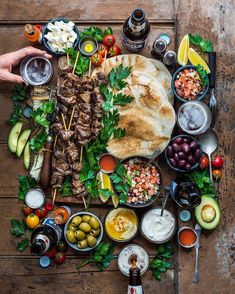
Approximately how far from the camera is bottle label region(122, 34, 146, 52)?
181 inches

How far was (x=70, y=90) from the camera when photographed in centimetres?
454

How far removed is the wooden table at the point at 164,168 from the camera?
464cm

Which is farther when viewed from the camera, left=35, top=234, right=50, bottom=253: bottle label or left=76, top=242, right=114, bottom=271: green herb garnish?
left=76, top=242, right=114, bottom=271: green herb garnish

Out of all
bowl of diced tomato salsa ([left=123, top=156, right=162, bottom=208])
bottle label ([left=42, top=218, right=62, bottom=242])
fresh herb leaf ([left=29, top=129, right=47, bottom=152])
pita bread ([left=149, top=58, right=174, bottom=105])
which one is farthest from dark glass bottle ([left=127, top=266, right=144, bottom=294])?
pita bread ([left=149, top=58, right=174, bottom=105])

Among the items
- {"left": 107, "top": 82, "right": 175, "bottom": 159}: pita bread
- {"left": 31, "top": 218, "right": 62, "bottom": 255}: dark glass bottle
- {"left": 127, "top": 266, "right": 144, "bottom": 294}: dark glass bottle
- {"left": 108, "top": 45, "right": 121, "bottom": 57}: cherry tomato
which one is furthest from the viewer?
{"left": 108, "top": 45, "right": 121, "bottom": 57}: cherry tomato

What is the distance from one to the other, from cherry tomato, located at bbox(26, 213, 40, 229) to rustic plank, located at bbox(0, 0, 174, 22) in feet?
Result: 5.53

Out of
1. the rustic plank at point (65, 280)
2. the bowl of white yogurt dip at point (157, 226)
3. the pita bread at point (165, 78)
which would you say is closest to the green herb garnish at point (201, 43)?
the pita bread at point (165, 78)

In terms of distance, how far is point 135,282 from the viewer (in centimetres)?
446

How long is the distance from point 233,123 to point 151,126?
716 millimetres

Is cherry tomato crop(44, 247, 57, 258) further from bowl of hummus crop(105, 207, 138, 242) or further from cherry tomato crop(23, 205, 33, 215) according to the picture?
bowl of hummus crop(105, 207, 138, 242)

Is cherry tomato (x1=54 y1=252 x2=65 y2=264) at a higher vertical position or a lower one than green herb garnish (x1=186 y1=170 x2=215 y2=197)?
lower

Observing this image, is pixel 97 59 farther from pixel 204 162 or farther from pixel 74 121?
pixel 204 162

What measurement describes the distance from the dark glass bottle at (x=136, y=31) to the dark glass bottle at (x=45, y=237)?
161 cm

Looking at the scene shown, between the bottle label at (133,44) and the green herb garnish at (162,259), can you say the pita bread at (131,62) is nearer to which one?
the bottle label at (133,44)
